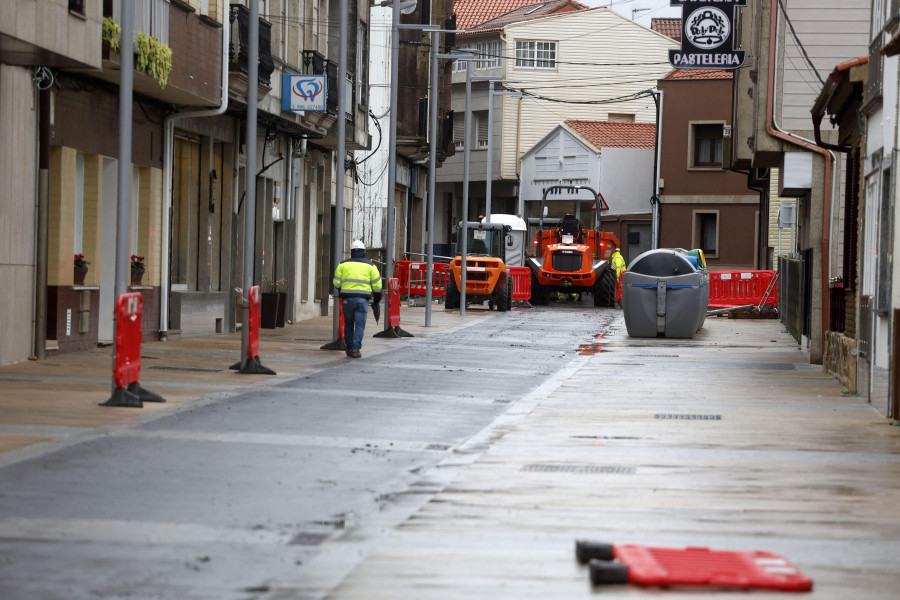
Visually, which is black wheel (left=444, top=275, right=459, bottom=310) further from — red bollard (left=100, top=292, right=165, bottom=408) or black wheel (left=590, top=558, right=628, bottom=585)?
black wheel (left=590, top=558, right=628, bottom=585)

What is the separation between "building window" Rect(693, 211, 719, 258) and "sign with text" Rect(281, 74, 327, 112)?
106ft

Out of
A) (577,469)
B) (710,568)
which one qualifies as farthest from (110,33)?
(710,568)

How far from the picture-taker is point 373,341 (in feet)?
84.9

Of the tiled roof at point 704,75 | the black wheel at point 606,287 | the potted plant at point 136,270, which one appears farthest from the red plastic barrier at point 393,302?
the tiled roof at point 704,75

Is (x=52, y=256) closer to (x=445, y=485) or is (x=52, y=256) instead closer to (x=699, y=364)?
(x=699, y=364)

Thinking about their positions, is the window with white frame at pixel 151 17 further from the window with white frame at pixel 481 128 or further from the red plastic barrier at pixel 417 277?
the window with white frame at pixel 481 128

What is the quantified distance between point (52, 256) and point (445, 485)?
1161 cm

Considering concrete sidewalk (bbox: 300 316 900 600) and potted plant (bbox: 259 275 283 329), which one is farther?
potted plant (bbox: 259 275 283 329)

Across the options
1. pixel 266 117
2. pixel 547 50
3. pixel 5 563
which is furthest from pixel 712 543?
pixel 547 50

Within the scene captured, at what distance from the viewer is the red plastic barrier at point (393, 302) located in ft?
87.3

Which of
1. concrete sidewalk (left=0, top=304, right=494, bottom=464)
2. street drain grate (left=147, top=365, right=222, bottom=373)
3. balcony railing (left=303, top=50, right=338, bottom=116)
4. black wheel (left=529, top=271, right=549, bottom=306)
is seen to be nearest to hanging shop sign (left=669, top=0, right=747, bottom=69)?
concrete sidewalk (left=0, top=304, right=494, bottom=464)

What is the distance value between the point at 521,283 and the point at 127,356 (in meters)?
32.3

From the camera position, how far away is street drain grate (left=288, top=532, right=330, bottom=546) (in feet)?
24.6

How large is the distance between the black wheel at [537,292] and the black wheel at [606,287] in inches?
67.1
